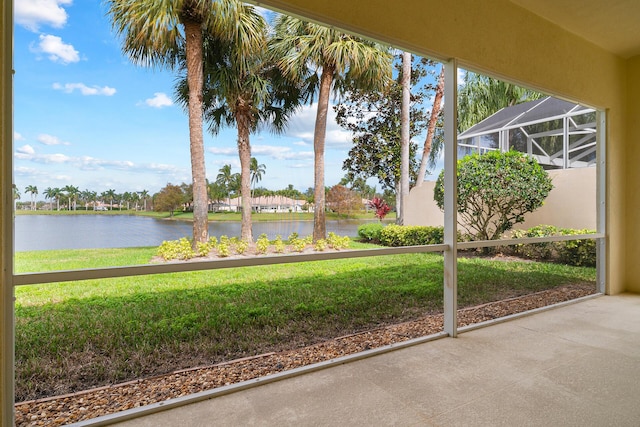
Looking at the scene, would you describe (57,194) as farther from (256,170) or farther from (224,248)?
(256,170)

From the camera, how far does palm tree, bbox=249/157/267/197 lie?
3.51m

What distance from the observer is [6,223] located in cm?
154

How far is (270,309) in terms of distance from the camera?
12.8 ft

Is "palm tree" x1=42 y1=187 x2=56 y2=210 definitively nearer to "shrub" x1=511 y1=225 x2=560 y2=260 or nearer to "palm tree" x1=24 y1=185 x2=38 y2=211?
"palm tree" x1=24 y1=185 x2=38 y2=211

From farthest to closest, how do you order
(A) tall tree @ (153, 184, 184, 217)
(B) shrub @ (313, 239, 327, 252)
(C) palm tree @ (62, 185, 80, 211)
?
(B) shrub @ (313, 239, 327, 252) → (A) tall tree @ (153, 184, 184, 217) → (C) palm tree @ (62, 185, 80, 211)

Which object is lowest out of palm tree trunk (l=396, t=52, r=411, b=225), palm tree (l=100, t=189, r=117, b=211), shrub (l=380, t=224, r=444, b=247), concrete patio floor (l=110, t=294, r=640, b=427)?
concrete patio floor (l=110, t=294, r=640, b=427)

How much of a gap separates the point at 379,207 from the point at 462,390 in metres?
2.86

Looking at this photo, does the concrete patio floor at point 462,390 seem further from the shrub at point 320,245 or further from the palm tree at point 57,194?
the palm tree at point 57,194

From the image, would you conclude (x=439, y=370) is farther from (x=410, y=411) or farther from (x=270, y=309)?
(x=270, y=309)

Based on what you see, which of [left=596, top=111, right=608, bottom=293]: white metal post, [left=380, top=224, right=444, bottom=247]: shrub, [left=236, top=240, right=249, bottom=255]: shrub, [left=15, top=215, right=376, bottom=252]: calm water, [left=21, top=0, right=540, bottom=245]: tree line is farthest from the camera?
[left=380, top=224, right=444, bottom=247]: shrub

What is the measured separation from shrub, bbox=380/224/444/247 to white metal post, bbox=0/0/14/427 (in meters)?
4.32

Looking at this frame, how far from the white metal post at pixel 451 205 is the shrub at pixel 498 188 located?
2.95 meters

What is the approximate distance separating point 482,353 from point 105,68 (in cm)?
391

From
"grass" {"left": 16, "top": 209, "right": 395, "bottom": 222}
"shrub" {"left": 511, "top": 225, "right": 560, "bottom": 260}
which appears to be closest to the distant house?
"grass" {"left": 16, "top": 209, "right": 395, "bottom": 222}
